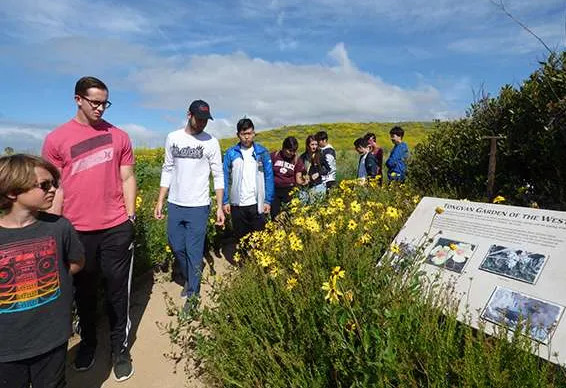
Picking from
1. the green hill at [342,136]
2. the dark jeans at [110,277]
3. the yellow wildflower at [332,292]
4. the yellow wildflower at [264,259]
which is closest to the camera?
the yellow wildflower at [332,292]

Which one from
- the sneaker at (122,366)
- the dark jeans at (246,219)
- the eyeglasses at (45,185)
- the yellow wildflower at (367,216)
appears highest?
the eyeglasses at (45,185)

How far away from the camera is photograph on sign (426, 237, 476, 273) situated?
2.71 meters

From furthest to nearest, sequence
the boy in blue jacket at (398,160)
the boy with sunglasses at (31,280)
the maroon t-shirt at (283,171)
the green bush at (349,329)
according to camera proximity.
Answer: the boy in blue jacket at (398,160), the maroon t-shirt at (283,171), the boy with sunglasses at (31,280), the green bush at (349,329)

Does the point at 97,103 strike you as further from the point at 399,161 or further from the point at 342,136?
the point at 342,136

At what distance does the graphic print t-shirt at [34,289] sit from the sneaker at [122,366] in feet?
3.48

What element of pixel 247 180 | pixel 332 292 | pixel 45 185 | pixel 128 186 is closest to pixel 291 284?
pixel 332 292

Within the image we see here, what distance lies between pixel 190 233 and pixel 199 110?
1.31 metres

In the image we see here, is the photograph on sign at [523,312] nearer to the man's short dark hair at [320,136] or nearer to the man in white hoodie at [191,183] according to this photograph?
the man in white hoodie at [191,183]

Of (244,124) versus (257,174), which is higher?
(244,124)

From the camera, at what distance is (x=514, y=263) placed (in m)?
2.45

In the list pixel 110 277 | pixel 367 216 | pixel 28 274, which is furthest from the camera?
pixel 367 216

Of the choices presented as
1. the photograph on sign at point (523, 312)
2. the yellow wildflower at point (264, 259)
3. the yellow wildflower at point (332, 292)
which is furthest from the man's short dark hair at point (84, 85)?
the photograph on sign at point (523, 312)

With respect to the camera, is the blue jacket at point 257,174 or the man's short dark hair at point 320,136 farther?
the man's short dark hair at point 320,136

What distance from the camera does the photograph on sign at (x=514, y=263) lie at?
7.73 ft
